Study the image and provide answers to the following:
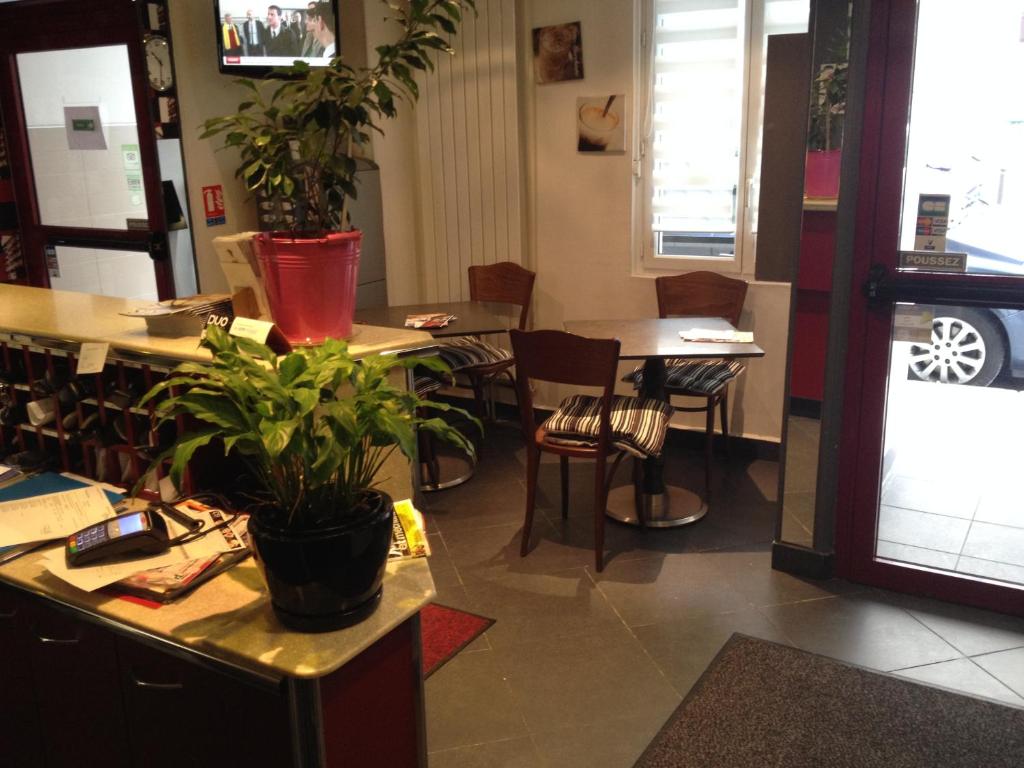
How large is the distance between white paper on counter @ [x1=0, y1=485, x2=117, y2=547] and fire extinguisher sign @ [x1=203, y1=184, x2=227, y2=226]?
2830 millimetres

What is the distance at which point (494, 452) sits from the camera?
5.03 meters

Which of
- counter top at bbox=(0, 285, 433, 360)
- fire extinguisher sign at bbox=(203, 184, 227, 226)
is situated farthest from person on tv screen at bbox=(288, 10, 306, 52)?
counter top at bbox=(0, 285, 433, 360)

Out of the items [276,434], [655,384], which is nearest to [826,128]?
[655,384]

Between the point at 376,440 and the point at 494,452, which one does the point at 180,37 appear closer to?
the point at 494,452

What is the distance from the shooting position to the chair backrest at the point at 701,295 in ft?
15.0

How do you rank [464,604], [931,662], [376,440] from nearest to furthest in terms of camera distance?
[376,440]
[931,662]
[464,604]

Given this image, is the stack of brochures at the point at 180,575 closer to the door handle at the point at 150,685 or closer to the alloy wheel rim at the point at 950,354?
the door handle at the point at 150,685

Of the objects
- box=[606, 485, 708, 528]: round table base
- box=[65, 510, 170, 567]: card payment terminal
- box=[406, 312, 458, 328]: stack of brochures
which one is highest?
box=[406, 312, 458, 328]: stack of brochures

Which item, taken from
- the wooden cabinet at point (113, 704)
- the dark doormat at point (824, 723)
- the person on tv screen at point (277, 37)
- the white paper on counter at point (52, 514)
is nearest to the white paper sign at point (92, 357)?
the white paper on counter at point (52, 514)

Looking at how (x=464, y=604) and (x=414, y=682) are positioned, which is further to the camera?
(x=464, y=604)

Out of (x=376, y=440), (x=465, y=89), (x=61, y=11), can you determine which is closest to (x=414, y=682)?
(x=376, y=440)

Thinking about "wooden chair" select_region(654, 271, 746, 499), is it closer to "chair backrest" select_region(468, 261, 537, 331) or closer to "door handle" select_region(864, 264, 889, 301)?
"chair backrest" select_region(468, 261, 537, 331)

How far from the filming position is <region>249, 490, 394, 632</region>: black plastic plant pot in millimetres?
1597

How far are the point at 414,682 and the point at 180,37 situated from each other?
12.6 feet
